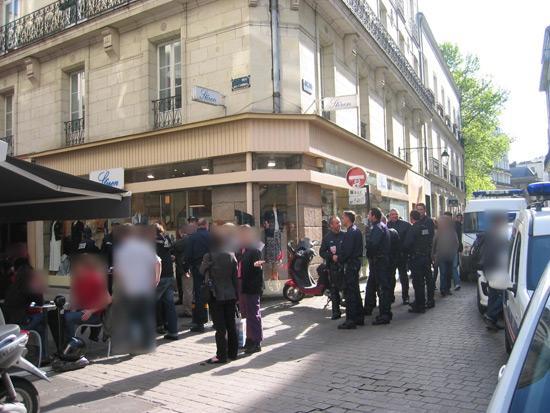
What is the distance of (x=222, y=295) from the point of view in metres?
6.57

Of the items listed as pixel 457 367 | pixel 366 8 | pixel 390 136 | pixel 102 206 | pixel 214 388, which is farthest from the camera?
pixel 390 136

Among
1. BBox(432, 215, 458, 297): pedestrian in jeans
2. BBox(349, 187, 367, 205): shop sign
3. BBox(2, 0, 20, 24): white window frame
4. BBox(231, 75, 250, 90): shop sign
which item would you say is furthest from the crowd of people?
BBox(2, 0, 20, 24): white window frame

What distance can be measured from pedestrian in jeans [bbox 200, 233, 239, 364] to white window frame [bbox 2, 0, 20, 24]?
15.6 metres

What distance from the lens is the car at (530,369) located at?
2111 mm

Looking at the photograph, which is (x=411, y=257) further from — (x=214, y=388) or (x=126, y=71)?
(x=126, y=71)

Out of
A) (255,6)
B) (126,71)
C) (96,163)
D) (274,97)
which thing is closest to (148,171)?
(96,163)

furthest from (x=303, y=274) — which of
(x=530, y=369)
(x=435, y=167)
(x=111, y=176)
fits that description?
(x=435, y=167)

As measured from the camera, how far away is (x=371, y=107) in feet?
60.2

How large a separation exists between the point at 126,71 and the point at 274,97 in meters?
4.89

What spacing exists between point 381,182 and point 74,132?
10398 mm

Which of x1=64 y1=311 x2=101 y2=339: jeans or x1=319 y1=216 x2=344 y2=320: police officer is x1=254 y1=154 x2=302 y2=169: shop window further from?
x1=64 y1=311 x2=101 y2=339: jeans

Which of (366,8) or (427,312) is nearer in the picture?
(427,312)

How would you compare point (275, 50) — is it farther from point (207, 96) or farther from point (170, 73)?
point (170, 73)

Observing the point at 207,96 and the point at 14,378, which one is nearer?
the point at 14,378
